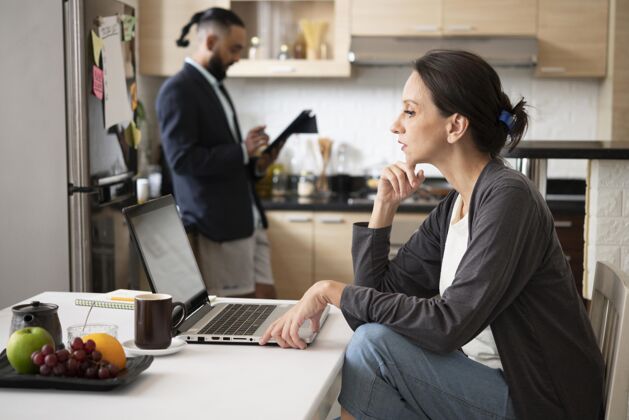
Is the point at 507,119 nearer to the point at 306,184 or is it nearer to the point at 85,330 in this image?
the point at 85,330

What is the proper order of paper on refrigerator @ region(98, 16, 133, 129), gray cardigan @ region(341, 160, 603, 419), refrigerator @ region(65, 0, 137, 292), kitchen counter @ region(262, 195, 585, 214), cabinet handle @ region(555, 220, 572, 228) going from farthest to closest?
kitchen counter @ region(262, 195, 585, 214) → cabinet handle @ region(555, 220, 572, 228) → paper on refrigerator @ region(98, 16, 133, 129) → refrigerator @ region(65, 0, 137, 292) → gray cardigan @ region(341, 160, 603, 419)

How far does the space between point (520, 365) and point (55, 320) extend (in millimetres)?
879

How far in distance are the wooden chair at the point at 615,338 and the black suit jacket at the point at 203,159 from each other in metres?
2.00

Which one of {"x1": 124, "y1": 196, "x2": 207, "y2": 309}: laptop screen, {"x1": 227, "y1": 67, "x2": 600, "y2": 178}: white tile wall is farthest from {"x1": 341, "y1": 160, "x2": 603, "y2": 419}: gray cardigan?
{"x1": 227, "y1": 67, "x2": 600, "y2": 178}: white tile wall

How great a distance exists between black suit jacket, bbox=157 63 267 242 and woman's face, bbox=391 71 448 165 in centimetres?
179

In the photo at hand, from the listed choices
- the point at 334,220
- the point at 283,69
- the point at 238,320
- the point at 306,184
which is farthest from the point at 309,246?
the point at 238,320

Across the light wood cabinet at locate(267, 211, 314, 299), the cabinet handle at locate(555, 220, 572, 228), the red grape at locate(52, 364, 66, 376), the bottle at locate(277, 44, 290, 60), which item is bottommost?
the light wood cabinet at locate(267, 211, 314, 299)

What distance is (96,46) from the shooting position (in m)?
3.24

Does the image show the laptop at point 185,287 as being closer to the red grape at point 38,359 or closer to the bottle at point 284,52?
the red grape at point 38,359

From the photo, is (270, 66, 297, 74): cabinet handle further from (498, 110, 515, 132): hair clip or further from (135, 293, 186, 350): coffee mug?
(135, 293, 186, 350): coffee mug

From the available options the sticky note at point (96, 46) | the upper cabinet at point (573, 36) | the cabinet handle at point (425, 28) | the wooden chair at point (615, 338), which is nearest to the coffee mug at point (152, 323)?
the wooden chair at point (615, 338)

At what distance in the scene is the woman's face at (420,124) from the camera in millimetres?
1851

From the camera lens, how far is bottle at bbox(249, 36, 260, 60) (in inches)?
189

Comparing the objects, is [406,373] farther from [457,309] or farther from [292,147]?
[292,147]
